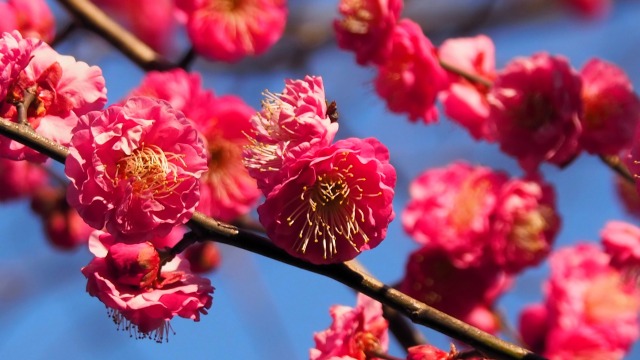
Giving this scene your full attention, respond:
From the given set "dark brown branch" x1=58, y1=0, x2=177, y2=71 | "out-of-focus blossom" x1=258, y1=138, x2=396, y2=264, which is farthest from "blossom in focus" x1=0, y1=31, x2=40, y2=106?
"dark brown branch" x1=58, y1=0, x2=177, y2=71

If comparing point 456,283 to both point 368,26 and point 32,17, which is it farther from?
point 32,17

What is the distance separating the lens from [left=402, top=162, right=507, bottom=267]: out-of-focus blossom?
7.61 feet

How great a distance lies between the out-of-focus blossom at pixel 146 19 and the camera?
14.8ft

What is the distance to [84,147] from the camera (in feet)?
4.33

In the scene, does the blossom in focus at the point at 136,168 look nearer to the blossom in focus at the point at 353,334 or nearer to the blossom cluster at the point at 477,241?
the blossom in focus at the point at 353,334

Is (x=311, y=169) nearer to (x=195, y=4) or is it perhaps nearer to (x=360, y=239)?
(x=360, y=239)

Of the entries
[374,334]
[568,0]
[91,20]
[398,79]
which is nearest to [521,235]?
[398,79]

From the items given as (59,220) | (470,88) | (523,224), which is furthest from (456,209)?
(59,220)

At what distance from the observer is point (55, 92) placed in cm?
146

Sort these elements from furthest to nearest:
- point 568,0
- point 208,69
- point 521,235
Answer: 1. point 568,0
2. point 208,69
3. point 521,235

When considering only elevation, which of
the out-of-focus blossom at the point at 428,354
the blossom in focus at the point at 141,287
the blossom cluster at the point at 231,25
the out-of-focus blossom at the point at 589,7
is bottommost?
the blossom in focus at the point at 141,287

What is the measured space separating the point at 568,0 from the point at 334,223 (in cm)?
439

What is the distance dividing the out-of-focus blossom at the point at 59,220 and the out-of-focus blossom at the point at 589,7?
3415mm

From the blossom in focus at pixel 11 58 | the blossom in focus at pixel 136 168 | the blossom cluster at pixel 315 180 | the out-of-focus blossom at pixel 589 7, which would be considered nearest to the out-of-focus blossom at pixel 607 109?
the blossom cluster at pixel 315 180
